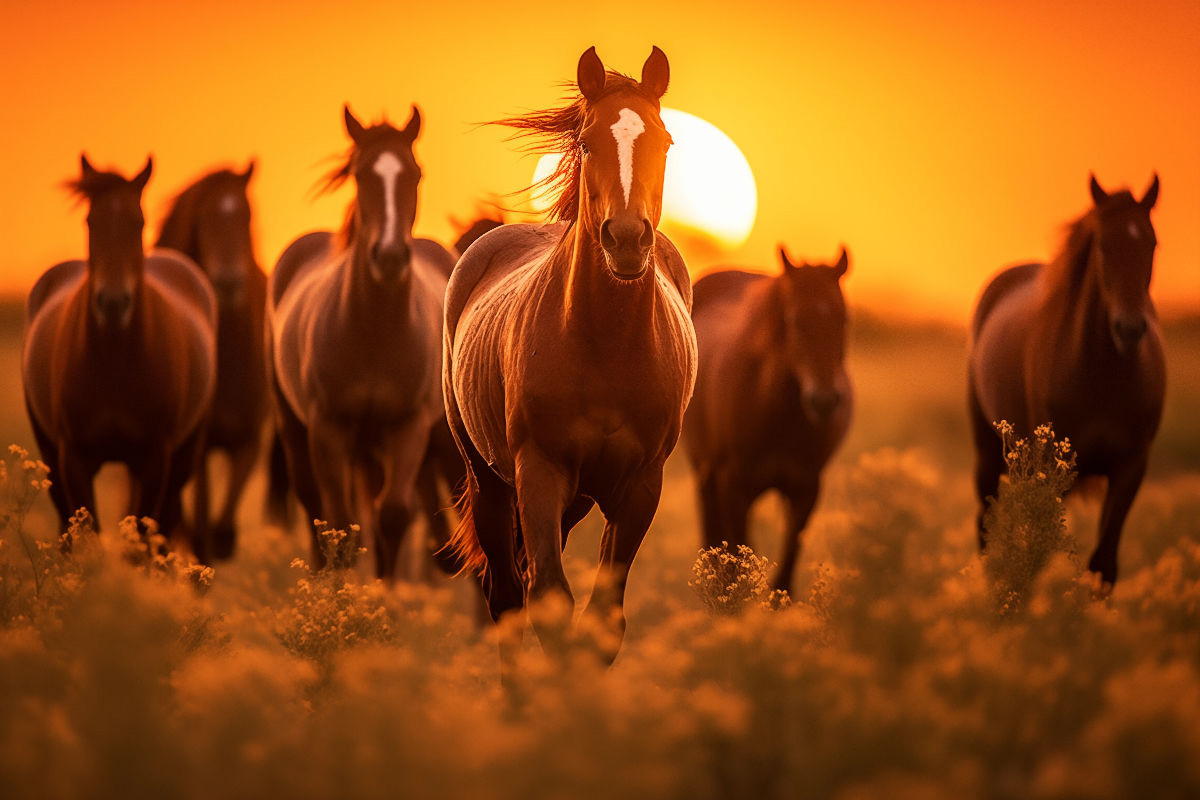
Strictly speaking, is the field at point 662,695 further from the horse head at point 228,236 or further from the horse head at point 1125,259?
the horse head at point 228,236

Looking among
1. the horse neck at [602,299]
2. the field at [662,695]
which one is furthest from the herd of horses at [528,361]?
the field at [662,695]

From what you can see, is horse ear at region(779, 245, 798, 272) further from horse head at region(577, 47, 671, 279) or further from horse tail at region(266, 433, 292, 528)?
horse tail at region(266, 433, 292, 528)

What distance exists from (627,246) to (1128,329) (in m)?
3.89

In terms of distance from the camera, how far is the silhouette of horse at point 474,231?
9398mm

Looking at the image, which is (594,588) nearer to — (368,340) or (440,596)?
(440,596)

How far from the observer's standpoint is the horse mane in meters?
5.67

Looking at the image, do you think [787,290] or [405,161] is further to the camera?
[787,290]

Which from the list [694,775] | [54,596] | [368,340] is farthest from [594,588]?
[368,340]

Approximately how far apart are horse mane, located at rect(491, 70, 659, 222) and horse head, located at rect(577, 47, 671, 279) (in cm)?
27

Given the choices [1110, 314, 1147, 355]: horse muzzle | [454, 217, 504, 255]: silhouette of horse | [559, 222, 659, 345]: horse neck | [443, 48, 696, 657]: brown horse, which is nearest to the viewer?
[443, 48, 696, 657]: brown horse

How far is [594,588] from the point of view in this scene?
502cm

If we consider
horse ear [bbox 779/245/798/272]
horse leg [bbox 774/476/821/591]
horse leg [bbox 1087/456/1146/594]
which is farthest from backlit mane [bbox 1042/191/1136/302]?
horse leg [bbox 774/476/821/591]

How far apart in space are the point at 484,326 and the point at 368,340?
2.39 metres

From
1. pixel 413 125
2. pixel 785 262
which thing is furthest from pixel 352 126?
pixel 785 262
